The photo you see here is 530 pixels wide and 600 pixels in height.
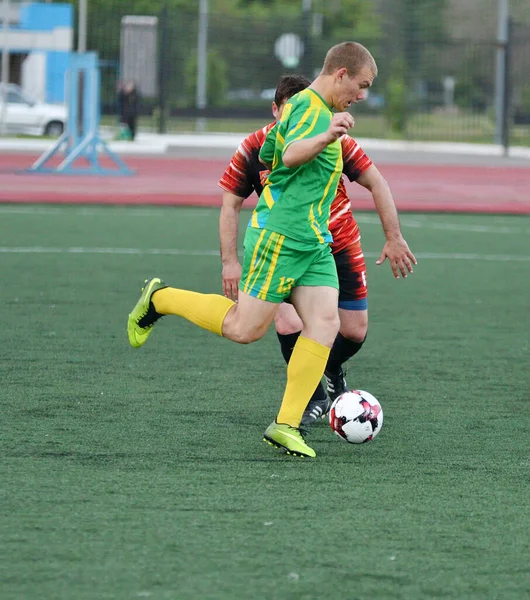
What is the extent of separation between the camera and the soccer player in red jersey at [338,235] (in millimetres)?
6016

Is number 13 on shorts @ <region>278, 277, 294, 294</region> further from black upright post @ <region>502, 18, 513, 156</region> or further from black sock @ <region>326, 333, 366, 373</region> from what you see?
black upright post @ <region>502, 18, 513, 156</region>

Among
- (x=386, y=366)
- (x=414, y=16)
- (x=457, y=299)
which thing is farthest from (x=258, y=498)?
(x=414, y=16)

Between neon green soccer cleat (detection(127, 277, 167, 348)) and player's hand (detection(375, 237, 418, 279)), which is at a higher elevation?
player's hand (detection(375, 237, 418, 279))

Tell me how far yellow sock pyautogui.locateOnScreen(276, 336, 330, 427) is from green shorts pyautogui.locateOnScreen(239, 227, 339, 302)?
247 mm

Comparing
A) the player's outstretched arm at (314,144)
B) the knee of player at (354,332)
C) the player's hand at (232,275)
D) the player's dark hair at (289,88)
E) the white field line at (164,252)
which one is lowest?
the white field line at (164,252)

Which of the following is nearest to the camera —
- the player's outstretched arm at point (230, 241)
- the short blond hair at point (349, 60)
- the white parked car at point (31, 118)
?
the short blond hair at point (349, 60)

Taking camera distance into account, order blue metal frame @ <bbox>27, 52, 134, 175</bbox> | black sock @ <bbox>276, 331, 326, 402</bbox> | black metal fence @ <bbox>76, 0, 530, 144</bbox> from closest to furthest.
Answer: black sock @ <bbox>276, 331, 326, 402</bbox> → blue metal frame @ <bbox>27, 52, 134, 175</bbox> → black metal fence @ <bbox>76, 0, 530, 144</bbox>

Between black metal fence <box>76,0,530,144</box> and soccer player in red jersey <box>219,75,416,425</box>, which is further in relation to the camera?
black metal fence <box>76,0,530,144</box>

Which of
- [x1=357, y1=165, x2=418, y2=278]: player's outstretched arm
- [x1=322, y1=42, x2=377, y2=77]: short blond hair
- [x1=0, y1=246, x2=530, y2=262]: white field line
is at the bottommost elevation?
[x1=0, y1=246, x2=530, y2=262]: white field line

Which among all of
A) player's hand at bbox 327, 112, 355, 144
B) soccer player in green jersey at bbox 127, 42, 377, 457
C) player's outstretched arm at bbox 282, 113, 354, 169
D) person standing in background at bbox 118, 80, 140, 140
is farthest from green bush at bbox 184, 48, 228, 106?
player's hand at bbox 327, 112, 355, 144

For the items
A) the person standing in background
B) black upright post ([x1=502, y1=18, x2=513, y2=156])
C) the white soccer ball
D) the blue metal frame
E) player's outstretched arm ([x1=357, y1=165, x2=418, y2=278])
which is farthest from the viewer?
the person standing in background

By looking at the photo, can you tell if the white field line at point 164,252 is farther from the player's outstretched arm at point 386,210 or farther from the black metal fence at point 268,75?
the black metal fence at point 268,75

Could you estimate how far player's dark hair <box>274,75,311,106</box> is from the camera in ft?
19.9

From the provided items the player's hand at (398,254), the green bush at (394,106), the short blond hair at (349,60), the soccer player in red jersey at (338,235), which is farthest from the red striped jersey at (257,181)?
the green bush at (394,106)
